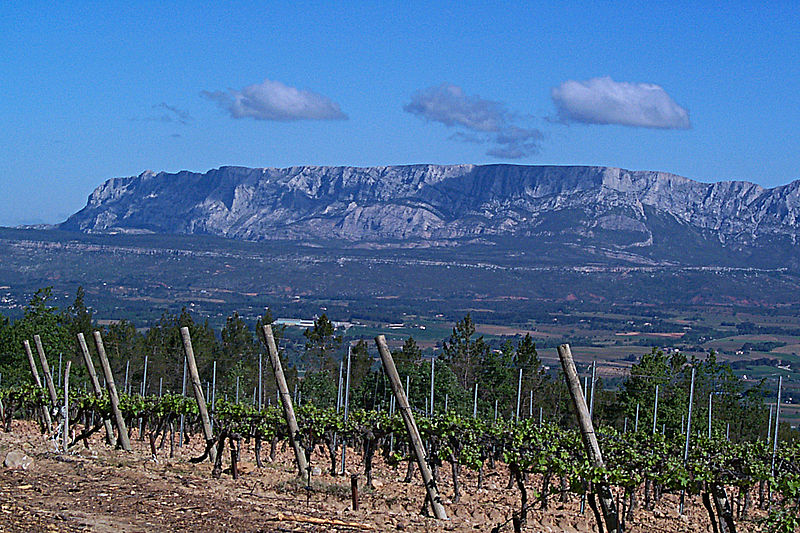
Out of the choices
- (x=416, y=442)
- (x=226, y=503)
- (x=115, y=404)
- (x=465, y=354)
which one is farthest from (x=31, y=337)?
(x=416, y=442)

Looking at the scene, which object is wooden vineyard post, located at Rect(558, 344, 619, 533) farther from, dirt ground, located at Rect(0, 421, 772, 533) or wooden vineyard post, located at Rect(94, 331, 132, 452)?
wooden vineyard post, located at Rect(94, 331, 132, 452)

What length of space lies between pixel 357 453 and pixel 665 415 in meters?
11.5

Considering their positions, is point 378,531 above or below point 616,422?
above

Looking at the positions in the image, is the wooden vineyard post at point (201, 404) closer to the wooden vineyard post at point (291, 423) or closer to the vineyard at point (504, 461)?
the vineyard at point (504, 461)

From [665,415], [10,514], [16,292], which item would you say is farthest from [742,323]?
[10,514]

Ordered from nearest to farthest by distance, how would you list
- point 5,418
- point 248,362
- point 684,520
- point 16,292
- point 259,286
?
point 684,520, point 5,418, point 248,362, point 16,292, point 259,286

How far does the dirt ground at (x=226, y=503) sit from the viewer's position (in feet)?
33.7

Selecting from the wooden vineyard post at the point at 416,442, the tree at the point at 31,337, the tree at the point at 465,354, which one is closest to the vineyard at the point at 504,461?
the wooden vineyard post at the point at 416,442

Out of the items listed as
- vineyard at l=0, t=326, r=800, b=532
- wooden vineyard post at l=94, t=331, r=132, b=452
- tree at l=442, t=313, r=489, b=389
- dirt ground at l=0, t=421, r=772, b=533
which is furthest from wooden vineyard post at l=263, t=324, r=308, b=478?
tree at l=442, t=313, r=489, b=389

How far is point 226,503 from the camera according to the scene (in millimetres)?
11375

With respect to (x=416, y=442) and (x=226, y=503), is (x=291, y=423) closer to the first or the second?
(x=226, y=503)

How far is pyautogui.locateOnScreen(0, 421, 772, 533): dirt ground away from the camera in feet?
33.7

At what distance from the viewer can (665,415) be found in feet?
95.4

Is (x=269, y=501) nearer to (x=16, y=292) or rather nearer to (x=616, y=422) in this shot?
(x=616, y=422)
